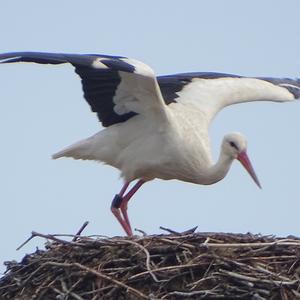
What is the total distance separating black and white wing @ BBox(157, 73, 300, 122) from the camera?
1282 centimetres

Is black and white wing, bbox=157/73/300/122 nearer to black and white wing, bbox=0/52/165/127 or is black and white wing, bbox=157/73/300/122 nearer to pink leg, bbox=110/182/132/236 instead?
black and white wing, bbox=0/52/165/127

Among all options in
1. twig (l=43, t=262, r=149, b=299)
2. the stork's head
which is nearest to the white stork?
the stork's head

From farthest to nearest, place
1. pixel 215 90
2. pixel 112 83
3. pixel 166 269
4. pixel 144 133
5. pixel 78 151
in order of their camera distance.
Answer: pixel 215 90 → pixel 78 151 → pixel 144 133 → pixel 112 83 → pixel 166 269

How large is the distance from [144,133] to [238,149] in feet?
2.56

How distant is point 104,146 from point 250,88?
168 centimetres

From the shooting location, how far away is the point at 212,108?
12812 mm

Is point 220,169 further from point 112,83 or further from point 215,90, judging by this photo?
point 215,90

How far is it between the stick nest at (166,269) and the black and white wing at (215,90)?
2.53 metres

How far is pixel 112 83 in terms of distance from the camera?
11844mm

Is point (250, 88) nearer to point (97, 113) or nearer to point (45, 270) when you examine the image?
point (97, 113)

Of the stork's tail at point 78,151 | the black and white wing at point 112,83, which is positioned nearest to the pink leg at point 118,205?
the stork's tail at point 78,151

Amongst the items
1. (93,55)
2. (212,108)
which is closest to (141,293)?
(93,55)

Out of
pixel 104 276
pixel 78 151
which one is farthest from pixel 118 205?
pixel 104 276

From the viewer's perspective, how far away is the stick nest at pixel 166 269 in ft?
31.9
